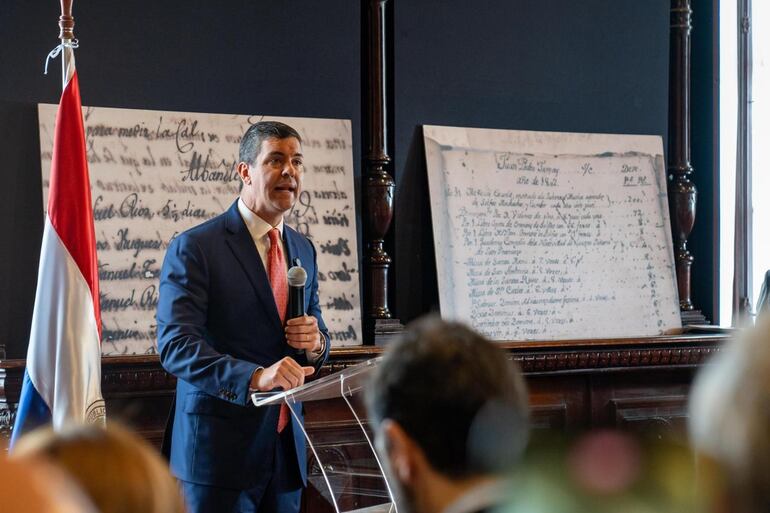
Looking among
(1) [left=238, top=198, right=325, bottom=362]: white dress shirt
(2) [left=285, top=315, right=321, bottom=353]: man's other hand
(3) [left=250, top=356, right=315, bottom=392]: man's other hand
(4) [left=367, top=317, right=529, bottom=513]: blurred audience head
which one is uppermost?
(1) [left=238, top=198, right=325, bottom=362]: white dress shirt

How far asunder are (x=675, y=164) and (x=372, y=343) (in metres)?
1.95

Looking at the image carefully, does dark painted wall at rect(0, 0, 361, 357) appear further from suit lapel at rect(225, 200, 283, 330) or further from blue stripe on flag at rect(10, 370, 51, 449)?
suit lapel at rect(225, 200, 283, 330)

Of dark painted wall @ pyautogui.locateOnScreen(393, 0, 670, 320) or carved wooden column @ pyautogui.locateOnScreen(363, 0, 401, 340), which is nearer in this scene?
carved wooden column @ pyautogui.locateOnScreen(363, 0, 401, 340)

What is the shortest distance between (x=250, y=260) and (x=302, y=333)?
0.32 meters

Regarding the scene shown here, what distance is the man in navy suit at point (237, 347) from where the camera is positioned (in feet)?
9.07

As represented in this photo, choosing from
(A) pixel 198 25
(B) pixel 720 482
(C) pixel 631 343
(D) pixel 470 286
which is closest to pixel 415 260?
(D) pixel 470 286

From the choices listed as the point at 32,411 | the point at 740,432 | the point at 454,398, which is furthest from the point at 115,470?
the point at 32,411

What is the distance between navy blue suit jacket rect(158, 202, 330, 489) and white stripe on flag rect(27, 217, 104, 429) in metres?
0.48

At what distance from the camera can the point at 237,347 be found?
2.90 m

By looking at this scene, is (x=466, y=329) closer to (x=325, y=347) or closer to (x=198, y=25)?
(x=325, y=347)

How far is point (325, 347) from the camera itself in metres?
3.01

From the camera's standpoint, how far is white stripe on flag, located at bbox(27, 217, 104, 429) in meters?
3.23

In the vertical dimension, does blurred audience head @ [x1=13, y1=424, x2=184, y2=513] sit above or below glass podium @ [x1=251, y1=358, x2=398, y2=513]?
above

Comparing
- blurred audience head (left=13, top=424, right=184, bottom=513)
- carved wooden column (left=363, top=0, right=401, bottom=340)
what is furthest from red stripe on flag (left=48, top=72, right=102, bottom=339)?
blurred audience head (left=13, top=424, right=184, bottom=513)
